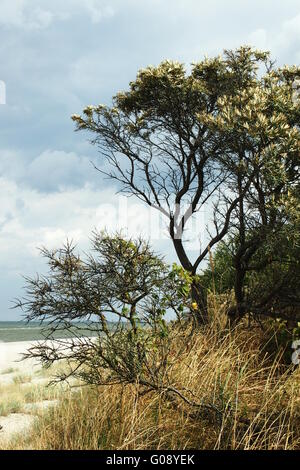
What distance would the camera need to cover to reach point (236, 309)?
9.57m

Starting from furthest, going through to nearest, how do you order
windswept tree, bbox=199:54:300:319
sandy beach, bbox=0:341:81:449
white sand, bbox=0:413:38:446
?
windswept tree, bbox=199:54:300:319 < sandy beach, bbox=0:341:81:449 < white sand, bbox=0:413:38:446

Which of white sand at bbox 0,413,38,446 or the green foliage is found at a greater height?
the green foliage

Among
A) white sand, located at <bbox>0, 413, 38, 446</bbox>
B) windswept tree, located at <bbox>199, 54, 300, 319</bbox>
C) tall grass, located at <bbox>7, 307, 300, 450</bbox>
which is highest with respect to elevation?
windswept tree, located at <bbox>199, 54, 300, 319</bbox>

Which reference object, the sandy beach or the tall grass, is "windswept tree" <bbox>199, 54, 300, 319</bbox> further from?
the sandy beach

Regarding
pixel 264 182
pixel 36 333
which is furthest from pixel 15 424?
pixel 36 333

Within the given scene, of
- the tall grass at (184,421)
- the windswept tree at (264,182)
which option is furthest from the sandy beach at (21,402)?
the windswept tree at (264,182)

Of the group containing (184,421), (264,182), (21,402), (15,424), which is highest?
(264,182)

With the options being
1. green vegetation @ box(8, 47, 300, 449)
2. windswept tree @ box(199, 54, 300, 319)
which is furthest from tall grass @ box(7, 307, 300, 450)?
windswept tree @ box(199, 54, 300, 319)

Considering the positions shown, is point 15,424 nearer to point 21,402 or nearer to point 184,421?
point 21,402

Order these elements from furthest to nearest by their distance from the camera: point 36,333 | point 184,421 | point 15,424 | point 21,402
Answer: point 36,333
point 21,402
point 15,424
point 184,421

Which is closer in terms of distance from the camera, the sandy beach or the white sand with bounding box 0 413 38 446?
the white sand with bounding box 0 413 38 446
